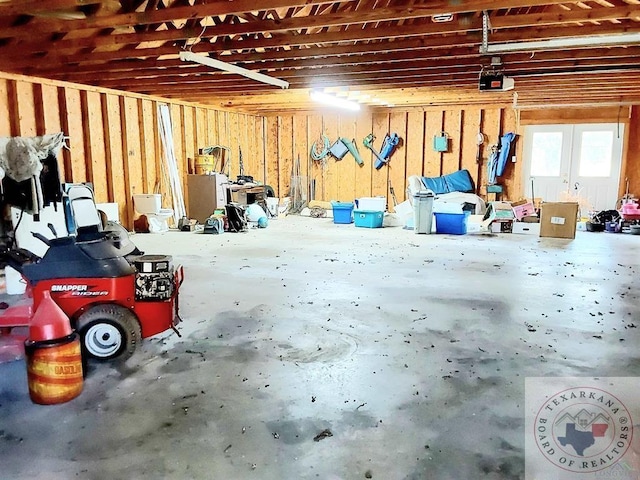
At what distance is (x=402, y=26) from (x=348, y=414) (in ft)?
11.3

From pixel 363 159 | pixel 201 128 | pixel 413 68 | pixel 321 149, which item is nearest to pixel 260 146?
pixel 321 149

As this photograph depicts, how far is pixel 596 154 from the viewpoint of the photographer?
9.92m

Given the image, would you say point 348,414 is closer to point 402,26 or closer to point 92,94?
point 402,26

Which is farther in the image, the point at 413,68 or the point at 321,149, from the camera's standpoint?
the point at 321,149

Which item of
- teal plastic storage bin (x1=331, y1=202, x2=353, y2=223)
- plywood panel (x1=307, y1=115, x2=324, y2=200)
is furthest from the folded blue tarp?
plywood panel (x1=307, y1=115, x2=324, y2=200)

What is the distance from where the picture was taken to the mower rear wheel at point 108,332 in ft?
9.36

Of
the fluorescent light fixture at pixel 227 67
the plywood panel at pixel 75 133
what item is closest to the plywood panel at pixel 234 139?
the plywood panel at pixel 75 133

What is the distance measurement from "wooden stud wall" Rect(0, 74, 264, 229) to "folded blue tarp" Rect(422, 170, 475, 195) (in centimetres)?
466

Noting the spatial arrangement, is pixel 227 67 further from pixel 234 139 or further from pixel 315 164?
pixel 315 164

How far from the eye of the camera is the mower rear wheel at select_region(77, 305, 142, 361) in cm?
285

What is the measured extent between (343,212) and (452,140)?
3.16m

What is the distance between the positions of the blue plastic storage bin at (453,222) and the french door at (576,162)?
328 centimetres

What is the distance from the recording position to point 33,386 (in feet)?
7.80

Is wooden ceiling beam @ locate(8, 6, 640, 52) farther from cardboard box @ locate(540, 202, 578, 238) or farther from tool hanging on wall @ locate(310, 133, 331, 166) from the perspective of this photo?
tool hanging on wall @ locate(310, 133, 331, 166)
